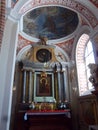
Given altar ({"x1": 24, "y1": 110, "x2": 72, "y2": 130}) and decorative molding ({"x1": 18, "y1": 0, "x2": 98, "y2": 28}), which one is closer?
decorative molding ({"x1": 18, "y1": 0, "x2": 98, "y2": 28})

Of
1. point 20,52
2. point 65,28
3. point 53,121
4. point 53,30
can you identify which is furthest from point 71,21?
point 53,121

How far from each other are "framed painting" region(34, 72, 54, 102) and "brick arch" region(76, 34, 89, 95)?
1.75 metres

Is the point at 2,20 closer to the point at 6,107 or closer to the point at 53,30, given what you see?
the point at 6,107

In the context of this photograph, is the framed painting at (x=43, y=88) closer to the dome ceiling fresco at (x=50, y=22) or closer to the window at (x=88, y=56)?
the window at (x=88, y=56)

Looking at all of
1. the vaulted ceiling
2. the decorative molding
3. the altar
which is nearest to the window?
the vaulted ceiling

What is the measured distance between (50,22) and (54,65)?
9.35 ft

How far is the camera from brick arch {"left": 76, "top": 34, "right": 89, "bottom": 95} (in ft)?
25.1

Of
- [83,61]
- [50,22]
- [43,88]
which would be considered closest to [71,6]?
[50,22]

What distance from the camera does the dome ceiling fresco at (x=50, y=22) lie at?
7484 mm

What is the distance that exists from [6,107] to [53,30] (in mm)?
6304

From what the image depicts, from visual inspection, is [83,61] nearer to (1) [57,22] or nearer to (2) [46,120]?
(1) [57,22]

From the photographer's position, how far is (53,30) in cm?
860

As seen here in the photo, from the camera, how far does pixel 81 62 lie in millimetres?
8297

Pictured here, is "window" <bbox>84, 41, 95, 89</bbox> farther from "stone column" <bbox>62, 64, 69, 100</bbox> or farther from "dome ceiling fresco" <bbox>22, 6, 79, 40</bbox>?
"dome ceiling fresco" <bbox>22, 6, 79, 40</bbox>
